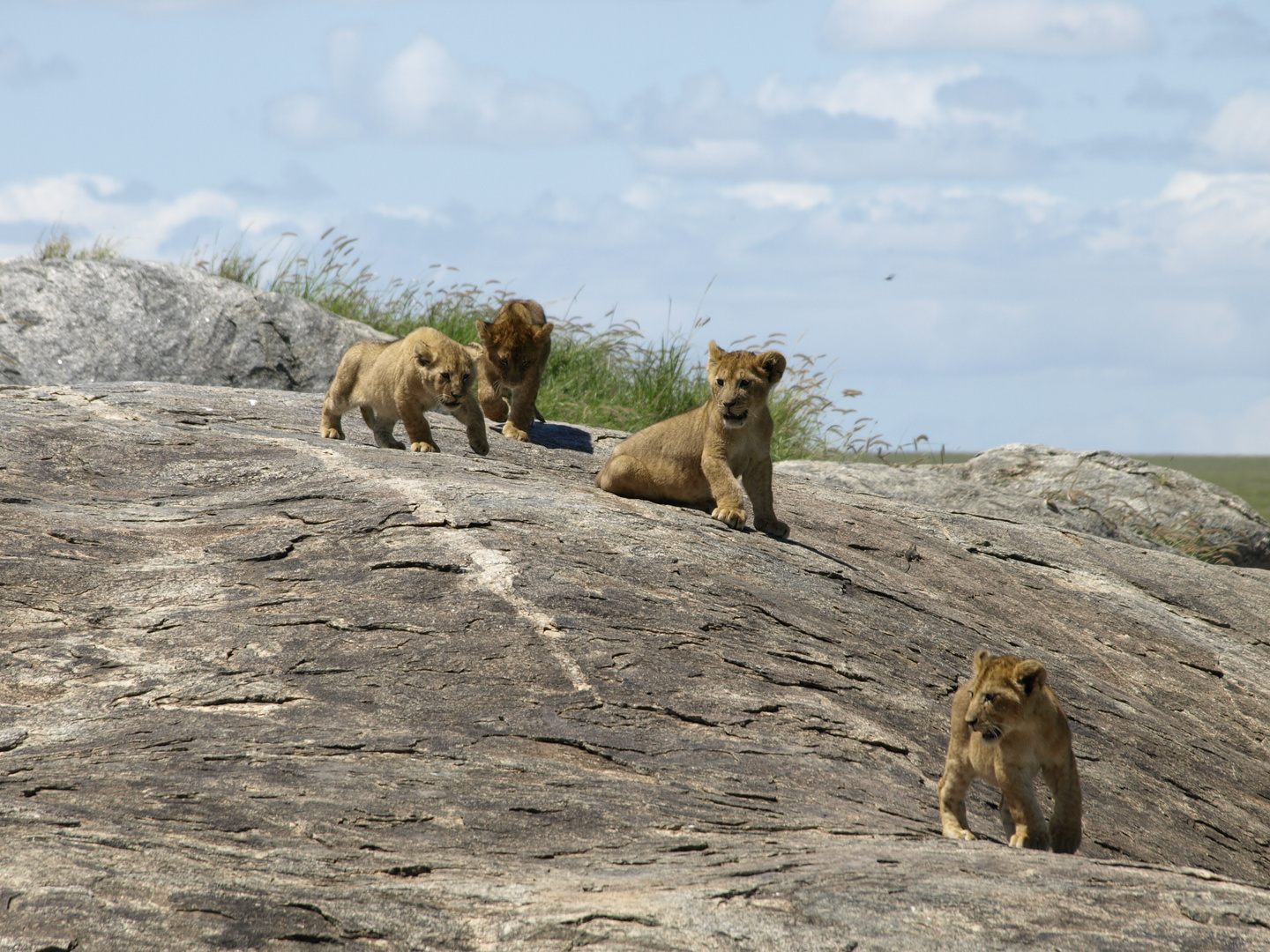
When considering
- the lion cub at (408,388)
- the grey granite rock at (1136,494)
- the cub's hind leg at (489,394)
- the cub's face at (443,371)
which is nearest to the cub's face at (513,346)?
the cub's hind leg at (489,394)

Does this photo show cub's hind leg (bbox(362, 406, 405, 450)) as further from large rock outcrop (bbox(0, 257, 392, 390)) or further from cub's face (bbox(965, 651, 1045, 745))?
cub's face (bbox(965, 651, 1045, 745))

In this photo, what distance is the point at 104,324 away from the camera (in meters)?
16.5

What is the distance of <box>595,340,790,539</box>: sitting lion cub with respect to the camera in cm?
886

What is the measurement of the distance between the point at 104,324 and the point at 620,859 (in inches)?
558

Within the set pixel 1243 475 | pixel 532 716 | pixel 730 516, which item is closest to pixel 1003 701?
pixel 532 716

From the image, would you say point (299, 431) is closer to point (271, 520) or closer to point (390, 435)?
point (390, 435)

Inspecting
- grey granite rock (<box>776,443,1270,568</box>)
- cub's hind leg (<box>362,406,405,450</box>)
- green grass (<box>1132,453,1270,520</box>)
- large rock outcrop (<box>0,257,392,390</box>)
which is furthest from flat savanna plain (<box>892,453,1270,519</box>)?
cub's hind leg (<box>362,406,405,450</box>)

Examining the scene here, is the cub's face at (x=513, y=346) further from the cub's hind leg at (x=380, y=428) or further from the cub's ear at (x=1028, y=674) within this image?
the cub's ear at (x=1028, y=674)

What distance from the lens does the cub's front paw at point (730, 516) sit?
904 centimetres

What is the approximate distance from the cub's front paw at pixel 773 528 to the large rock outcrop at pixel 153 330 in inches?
Answer: 375

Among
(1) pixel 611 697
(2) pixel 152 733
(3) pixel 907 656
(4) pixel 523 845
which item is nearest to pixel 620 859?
(4) pixel 523 845

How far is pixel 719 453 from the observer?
9.14 metres

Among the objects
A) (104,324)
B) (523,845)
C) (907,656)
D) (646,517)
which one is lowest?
(523,845)

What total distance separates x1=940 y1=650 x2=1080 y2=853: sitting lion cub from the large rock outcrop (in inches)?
512
